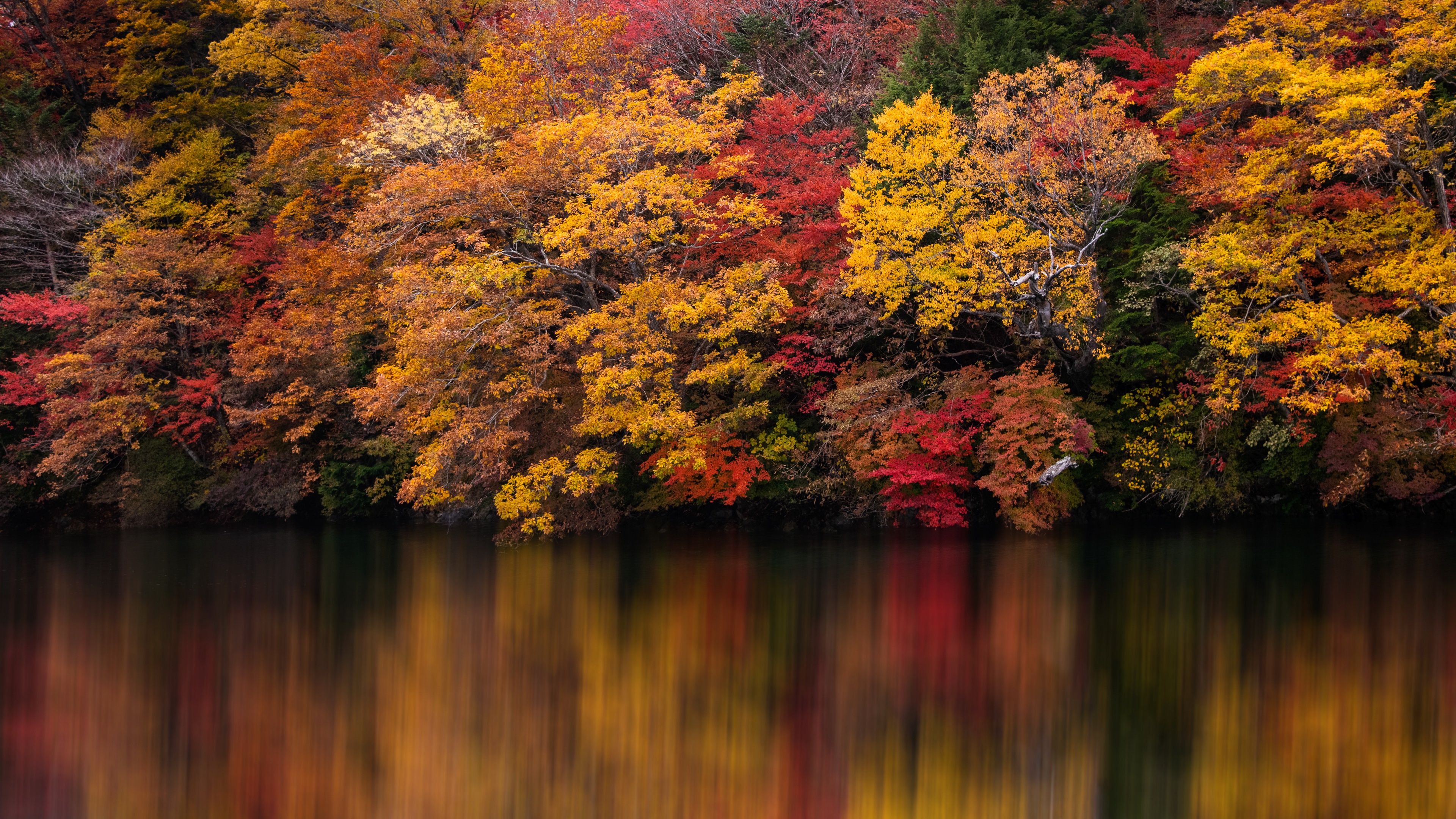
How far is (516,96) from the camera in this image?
977 inches

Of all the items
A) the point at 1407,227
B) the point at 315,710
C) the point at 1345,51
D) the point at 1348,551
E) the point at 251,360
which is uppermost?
the point at 1345,51

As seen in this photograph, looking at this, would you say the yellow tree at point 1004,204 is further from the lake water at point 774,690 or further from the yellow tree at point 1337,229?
the lake water at point 774,690

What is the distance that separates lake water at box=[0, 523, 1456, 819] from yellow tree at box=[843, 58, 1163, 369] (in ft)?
16.4

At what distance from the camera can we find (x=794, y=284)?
22.8 meters

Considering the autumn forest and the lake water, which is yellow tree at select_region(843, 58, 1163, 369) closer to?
the autumn forest

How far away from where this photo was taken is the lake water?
8148 mm

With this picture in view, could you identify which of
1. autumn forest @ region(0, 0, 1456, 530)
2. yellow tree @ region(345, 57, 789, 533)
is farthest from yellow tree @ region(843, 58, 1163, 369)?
yellow tree @ region(345, 57, 789, 533)

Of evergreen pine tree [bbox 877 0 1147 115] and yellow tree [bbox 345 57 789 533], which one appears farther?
evergreen pine tree [bbox 877 0 1147 115]

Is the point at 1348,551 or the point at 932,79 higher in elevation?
the point at 932,79

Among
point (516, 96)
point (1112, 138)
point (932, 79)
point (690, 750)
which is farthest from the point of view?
point (516, 96)

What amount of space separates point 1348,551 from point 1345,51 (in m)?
9.24

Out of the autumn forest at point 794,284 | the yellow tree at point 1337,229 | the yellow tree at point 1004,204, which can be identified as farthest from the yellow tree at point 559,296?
the yellow tree at point 1337,229

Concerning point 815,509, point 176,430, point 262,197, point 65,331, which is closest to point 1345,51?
point 815,509

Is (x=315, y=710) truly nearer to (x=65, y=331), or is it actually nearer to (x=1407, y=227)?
(x=1407, y=227)
